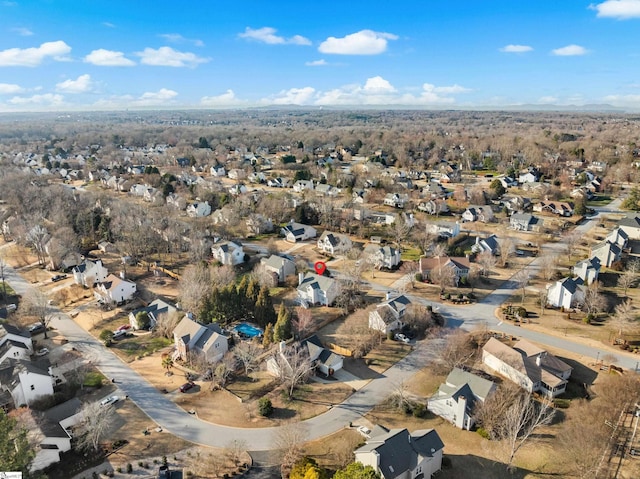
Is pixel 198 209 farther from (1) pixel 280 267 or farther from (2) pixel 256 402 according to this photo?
(2) pixel 256 402

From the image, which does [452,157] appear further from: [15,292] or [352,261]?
[15,292]

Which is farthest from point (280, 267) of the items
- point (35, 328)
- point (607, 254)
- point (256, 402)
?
point (607, 254)

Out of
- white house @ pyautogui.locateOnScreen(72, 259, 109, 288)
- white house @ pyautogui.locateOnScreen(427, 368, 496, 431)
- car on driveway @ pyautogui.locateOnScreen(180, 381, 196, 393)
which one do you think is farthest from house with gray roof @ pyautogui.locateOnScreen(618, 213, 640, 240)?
white house @ pyautogui.locateOnScreen(72, 259, 109, 288)

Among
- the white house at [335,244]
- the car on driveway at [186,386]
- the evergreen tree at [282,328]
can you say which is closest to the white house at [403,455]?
the evergreen tree at [282,328]

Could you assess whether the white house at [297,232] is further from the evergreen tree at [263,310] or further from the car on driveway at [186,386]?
the car on driveway at [186,386]

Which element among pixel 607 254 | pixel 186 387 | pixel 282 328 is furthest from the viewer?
pixel 607 254
